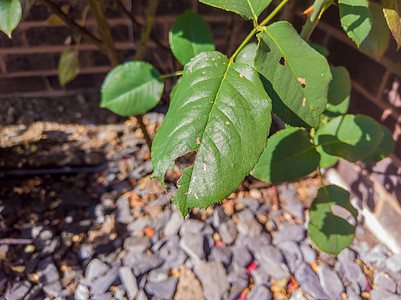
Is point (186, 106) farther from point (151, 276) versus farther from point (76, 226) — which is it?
point (76, 226)

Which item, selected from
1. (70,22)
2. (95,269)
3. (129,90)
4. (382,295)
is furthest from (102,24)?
(382,295)

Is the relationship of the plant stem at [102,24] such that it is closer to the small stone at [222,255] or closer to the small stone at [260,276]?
the small stone at [222,255]

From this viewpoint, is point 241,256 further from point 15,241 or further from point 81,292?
point 15,241

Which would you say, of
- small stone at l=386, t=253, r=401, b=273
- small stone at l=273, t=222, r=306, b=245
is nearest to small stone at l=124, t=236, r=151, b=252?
small stone at l=273, t=222, r=306, b=245

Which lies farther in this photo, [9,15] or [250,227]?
[250,227]

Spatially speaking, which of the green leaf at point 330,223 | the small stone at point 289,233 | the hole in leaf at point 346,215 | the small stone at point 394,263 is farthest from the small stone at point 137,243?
the small stone at point 394,263

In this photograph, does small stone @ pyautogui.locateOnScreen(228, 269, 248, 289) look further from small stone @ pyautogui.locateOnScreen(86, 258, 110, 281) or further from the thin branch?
the thin branch

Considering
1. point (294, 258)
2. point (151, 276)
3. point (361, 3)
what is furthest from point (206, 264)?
point (361, 3)
